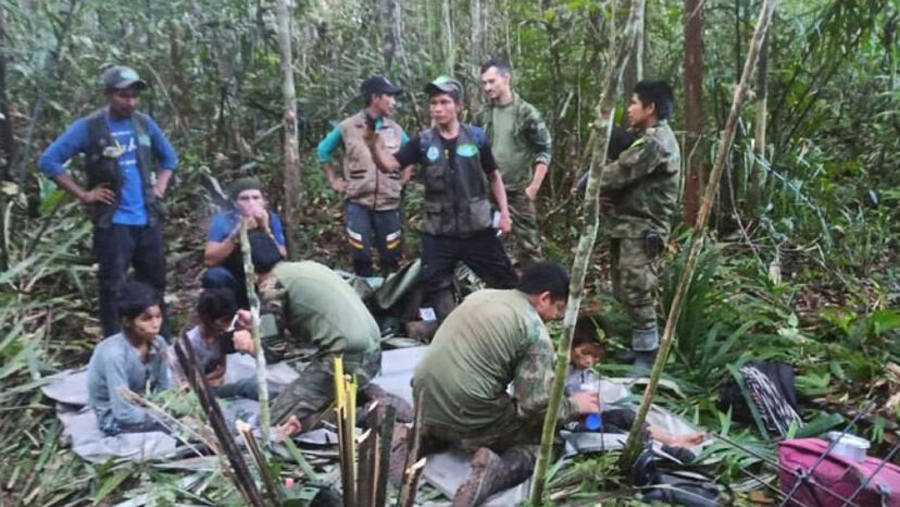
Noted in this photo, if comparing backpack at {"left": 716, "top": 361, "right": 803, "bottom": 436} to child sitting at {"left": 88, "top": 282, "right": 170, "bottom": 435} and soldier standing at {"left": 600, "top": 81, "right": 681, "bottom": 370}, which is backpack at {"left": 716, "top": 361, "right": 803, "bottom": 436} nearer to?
soldier standing at {"left": 600, "top": 81, "right": 681, "bottom": 370}

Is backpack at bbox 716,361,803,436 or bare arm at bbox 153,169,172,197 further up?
bare arm at bbox 153,169,172,197

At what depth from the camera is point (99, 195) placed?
4906mm

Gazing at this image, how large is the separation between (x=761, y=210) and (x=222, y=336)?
4283 millimetres

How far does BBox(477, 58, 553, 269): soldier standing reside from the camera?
591 centimetres

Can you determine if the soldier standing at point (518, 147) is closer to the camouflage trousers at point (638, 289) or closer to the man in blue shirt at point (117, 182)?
the camouflage trousers at point (638, 289)

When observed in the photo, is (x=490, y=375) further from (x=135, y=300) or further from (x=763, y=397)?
(x=135, y=300)

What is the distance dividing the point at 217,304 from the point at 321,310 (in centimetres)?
59

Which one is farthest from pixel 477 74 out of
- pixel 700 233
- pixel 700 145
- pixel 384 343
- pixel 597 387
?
pixel 700 233

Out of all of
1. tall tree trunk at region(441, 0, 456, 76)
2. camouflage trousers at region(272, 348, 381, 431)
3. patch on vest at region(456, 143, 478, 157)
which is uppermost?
tall tree trunk at region(441, 0, 456, 76)

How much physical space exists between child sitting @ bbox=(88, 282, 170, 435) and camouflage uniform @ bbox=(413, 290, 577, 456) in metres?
1.36

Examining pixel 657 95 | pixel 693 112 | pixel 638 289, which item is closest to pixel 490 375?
pixel 638 289

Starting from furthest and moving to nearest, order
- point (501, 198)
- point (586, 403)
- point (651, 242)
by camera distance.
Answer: point (501, 198), point (651, 242), point (586, 403)

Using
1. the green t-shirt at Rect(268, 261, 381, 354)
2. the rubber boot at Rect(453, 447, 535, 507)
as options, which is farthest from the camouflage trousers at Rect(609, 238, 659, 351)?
the green t-shirt at Rect(268, 261, 381, 354)

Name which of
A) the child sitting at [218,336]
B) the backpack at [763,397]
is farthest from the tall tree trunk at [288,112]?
the backpack at [763,397]
